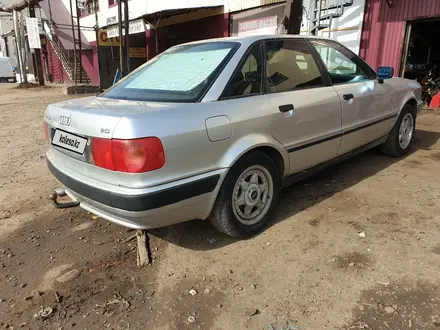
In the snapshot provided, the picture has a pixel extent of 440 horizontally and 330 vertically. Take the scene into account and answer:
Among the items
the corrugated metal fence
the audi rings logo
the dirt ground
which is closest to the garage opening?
the corrugated metal fence

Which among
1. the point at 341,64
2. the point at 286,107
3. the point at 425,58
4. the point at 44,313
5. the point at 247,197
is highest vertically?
the point at 425,58

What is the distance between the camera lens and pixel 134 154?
2.22 m

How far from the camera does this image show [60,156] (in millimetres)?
2881

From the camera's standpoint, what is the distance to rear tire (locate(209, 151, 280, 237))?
276 centimetres

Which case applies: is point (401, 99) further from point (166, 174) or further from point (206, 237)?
point (166, 174)

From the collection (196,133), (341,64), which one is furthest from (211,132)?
(341,64)

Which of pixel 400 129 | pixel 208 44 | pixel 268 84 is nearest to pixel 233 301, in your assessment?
pixel 268 84

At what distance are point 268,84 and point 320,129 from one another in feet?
2.42

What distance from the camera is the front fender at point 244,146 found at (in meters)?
2.63

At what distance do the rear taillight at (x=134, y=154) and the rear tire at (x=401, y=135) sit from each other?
353 cm

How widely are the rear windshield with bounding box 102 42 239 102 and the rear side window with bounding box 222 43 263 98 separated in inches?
5.2

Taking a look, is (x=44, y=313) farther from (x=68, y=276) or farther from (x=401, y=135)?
(x=401, y=135)

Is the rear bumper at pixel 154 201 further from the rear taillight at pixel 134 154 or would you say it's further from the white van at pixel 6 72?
the white van at pixel 6 72

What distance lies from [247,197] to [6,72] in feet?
124
